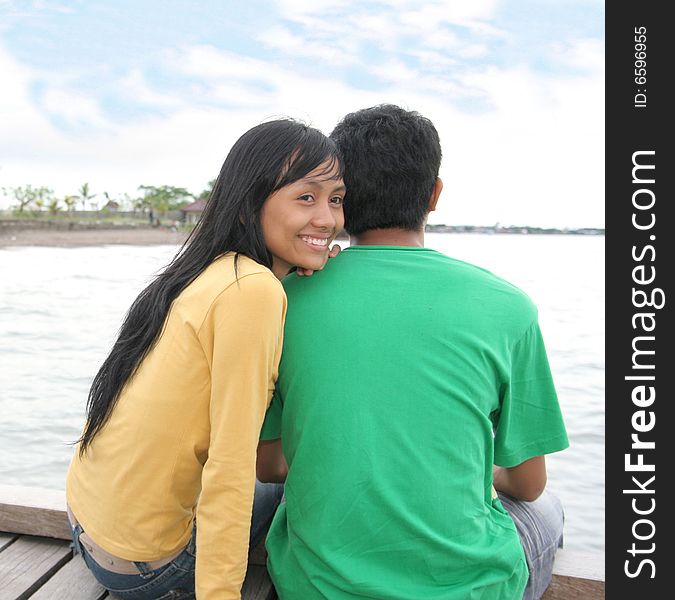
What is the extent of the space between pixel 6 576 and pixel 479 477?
113 cm

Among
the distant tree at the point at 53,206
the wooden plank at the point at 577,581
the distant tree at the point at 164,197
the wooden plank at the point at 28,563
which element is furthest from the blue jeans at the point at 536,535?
the distant tree at the point at 164,197

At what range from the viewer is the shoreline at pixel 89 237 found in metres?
36.0

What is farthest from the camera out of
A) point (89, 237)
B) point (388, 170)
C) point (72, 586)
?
point (89, 237)

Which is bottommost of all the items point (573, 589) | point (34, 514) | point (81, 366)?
point (81, 366)

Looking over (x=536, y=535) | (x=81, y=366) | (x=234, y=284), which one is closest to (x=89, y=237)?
(x=81, y=366)

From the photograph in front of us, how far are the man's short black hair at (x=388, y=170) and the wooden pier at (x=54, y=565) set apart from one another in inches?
32.3

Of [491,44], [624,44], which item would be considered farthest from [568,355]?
[491,44]

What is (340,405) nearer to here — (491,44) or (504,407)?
(504,407)

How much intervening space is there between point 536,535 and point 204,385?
784 millimetres

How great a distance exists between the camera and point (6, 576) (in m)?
1.73

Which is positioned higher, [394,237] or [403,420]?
[394,237]

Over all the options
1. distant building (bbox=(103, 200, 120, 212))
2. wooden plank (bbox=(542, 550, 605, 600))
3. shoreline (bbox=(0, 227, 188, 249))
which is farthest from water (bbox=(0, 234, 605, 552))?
distant building (bbox=(103, 200, 120, 212))

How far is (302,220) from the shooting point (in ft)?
4.54

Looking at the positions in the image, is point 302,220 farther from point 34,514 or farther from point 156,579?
point 34,514
